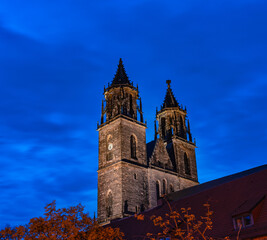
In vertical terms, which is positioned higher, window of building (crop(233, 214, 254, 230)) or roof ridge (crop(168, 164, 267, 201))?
roof ridge (crop(168, 164, 267, 201))

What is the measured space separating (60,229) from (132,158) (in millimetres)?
24689

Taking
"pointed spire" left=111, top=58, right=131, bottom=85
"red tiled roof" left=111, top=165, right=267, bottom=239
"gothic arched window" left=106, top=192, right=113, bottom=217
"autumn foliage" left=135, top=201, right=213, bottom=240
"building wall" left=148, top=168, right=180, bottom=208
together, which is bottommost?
"autumn foliage" left=135, top=201, right=213, bottom=240

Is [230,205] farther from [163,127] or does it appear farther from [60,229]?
[163,127]

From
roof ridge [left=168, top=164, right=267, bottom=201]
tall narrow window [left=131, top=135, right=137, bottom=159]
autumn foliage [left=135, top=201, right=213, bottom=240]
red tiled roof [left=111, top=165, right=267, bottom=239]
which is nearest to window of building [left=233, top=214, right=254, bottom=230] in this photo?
red tiled roof [left=111, top=165, right=267, bottom=239]

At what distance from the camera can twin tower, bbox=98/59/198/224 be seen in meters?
43.7

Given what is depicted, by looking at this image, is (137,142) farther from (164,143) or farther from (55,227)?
(55,227)

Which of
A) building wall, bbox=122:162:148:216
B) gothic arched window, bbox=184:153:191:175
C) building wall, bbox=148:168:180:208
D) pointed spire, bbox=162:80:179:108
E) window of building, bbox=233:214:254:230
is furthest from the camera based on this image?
pointed spire, bbox=162:80:179:108

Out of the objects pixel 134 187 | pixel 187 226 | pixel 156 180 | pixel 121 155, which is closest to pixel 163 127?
Result: pixel 156 180

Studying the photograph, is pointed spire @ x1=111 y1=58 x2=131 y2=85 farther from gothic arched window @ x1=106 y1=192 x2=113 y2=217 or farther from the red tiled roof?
the red tiled roof

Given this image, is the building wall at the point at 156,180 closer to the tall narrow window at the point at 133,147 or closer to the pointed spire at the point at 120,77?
the tall narrow window at the point at 133,147

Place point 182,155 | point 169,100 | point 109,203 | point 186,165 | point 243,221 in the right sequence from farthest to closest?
point 169,100 < point 186,165 < point 182,155 < point 109,203 < point 243,221

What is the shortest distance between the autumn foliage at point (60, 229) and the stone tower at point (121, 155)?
18435 millimetres

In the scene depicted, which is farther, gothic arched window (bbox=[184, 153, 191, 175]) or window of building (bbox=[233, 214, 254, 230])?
gothic arched window (bbox=[184, 153, 191, 175])

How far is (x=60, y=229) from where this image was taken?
21.9 meters
